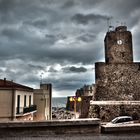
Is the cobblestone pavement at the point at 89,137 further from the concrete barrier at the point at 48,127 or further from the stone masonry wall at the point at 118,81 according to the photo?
the stone masonry wall at the point at 118,81

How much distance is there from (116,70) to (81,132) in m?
22.8

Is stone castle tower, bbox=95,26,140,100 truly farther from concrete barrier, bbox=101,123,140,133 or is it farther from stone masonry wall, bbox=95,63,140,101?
concrete barrier, bbox=101,123,140,133

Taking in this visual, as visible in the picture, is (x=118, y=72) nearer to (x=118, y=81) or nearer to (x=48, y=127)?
(x=118, y=81)

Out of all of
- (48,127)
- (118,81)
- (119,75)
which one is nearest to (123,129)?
(48,127)

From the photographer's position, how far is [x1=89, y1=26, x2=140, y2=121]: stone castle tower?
29.7 meters

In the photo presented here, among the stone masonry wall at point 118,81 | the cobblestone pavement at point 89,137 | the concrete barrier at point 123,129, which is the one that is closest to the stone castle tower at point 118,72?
the stone masonry wall at point 118,81

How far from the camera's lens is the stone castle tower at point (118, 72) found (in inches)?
1170

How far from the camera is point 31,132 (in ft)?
28.2

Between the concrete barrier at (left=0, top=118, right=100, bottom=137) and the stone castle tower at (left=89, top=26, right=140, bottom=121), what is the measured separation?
18800 millimetres

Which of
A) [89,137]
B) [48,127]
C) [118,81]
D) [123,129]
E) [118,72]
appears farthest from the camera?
[118,72]

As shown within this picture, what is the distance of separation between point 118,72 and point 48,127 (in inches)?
921

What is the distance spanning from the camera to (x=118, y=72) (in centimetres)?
3064

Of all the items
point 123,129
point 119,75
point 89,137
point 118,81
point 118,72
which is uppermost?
point 118,72

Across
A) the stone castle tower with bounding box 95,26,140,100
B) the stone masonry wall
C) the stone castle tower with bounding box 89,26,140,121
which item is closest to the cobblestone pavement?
the stone castle tower with bounding box 89,26,140,121
